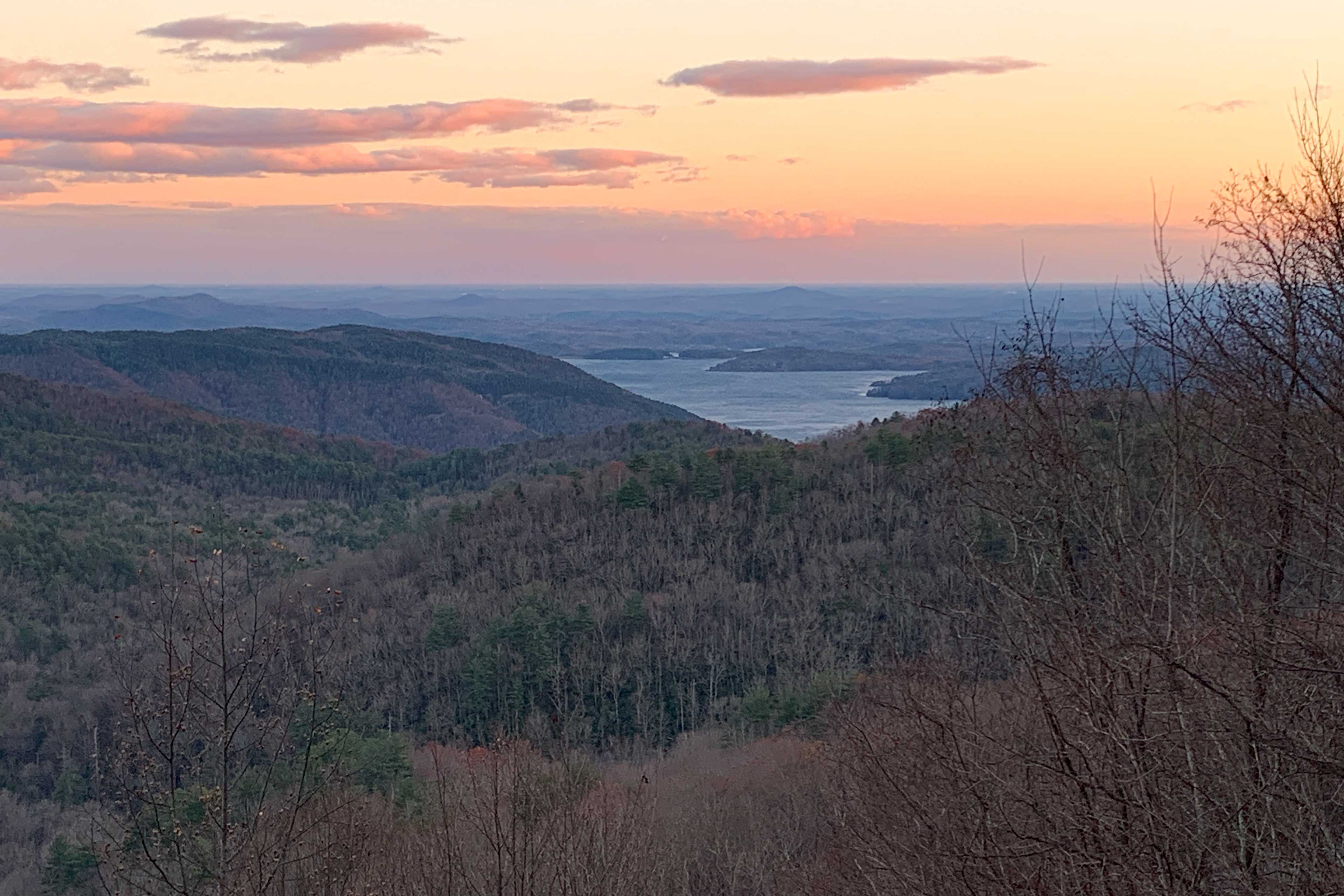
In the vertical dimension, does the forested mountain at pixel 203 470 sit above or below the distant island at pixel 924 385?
below

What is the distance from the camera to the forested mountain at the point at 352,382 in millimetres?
167750

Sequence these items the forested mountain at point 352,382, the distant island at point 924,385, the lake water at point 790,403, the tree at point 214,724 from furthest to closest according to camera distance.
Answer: the forested mountain at point 352,382, the distant island at point 924,385, the lake water at point 790,403, the tree at point 214,724

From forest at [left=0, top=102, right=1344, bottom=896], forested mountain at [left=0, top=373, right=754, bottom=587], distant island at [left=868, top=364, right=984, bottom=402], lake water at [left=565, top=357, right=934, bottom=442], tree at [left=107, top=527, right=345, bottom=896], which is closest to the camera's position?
tree at [left=107, top=527, right=345, bottom=896]

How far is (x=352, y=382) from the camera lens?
185 m

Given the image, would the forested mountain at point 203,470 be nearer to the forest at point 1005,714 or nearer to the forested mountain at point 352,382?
the forested mountain at point 352,382

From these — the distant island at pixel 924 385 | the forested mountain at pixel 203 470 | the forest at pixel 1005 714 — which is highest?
the forest at pixel 1005 714

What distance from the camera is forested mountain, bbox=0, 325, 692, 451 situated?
16775cm

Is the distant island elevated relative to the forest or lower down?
lower down

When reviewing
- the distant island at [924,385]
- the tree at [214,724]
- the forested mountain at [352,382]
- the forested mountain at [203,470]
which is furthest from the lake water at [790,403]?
the tree at [214,724]

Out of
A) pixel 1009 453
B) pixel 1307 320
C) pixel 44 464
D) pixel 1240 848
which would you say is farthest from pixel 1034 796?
pixel 44 464

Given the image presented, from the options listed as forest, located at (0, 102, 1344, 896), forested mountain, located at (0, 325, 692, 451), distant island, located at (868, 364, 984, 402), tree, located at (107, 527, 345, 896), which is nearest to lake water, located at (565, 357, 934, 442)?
distant island, located at (868, 364, 984, 402)

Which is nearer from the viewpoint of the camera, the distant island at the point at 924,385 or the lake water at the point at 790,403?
the lake water at the point at 790,403

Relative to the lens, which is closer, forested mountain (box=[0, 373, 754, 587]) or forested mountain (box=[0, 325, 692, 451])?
forested mountain (box=[0, 373, 754, 587])

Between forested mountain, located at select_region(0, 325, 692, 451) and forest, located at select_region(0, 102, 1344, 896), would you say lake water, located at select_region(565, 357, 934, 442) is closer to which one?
forested mountain, located at select_region(0, 325, 692, 451)
